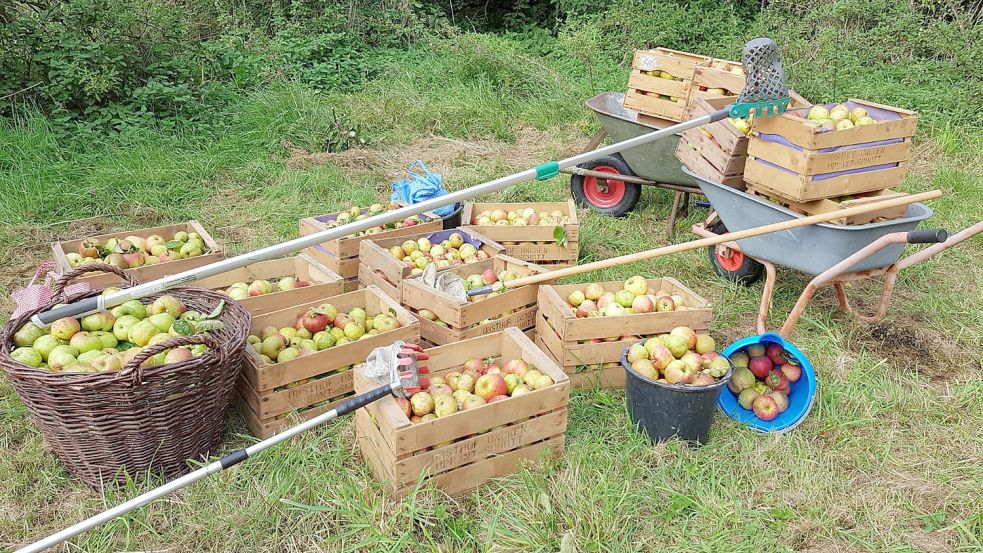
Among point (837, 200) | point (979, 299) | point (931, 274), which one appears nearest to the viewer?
point (837, 200)

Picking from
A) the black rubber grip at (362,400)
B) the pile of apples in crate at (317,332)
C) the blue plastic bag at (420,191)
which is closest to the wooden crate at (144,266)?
the pile of apples in crate at (317,332)

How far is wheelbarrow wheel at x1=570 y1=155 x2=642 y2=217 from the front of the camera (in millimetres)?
6246

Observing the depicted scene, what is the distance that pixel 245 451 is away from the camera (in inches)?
110

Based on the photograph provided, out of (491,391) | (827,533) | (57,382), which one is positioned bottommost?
(827,533)

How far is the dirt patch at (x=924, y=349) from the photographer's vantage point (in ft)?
13.8

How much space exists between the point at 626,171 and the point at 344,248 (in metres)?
2.59

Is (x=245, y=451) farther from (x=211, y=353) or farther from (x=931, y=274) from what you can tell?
(x=931, y=274)

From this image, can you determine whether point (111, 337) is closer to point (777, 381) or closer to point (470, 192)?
point (470, 192)

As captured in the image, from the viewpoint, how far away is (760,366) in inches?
146

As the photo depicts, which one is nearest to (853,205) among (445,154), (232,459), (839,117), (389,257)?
(839,117)

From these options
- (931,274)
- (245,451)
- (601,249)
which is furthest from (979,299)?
(245,451)

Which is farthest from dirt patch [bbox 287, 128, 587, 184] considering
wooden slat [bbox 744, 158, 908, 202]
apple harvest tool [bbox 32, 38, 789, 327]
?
apple harvest tool [bbox 32, 38, 789, 327]

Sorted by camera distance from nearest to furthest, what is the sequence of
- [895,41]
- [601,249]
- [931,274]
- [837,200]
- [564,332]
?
[564,332] < [837,200] < [931,274] < [601,249] < [895,41]

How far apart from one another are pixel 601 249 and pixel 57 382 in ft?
12.4
